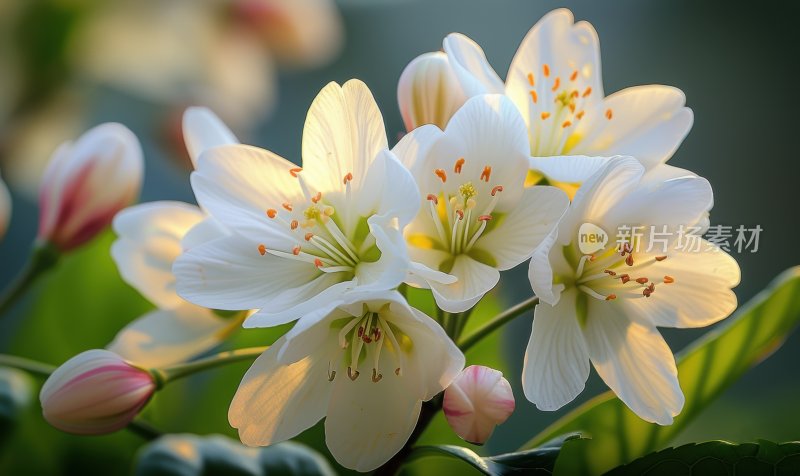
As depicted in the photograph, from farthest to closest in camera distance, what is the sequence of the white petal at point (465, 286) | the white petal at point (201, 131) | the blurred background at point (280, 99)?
the blurred background at point (280, 99) < the white petal at point (201, 131) < the white petal at point (465, 286)

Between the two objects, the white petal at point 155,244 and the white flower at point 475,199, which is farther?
the white petal at point 155,244

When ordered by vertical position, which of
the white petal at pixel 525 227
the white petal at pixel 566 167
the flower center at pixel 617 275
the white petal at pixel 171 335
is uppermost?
the white petal at pixel 566 167

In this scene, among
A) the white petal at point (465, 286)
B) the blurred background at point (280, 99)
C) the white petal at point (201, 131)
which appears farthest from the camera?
the blurred background at point (280, 99)

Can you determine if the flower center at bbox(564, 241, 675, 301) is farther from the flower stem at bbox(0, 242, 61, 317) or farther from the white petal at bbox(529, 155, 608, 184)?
the flower stem at bbox(0, 242, 61, 317)

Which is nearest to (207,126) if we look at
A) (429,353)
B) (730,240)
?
(429,353)

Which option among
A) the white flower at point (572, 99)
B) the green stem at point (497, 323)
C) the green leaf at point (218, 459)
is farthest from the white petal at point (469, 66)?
the green leaf at point (218, 459)

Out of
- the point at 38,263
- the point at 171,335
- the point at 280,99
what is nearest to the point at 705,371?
the point at 171,335

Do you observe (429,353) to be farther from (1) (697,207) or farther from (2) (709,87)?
(2) (709,87)

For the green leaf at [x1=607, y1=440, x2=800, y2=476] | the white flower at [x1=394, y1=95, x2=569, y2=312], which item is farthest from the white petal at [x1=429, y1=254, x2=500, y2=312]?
the green leaf at [x1=607, y1=440, x2=800, y2=476]

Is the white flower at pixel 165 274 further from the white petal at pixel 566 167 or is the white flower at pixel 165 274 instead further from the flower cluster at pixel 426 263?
the white petal at pixel 566 167
